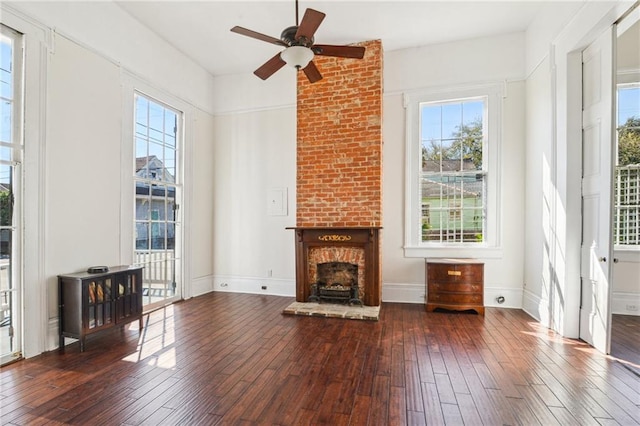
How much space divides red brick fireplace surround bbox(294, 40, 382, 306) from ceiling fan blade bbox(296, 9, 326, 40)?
1.98m

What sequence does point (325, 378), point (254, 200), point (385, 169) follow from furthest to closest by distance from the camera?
point (254, 200) → point (385, 169) → point (325, 378)

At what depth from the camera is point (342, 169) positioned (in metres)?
4.79

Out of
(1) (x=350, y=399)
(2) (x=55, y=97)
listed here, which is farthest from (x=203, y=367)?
(2) (x=55, y=97)

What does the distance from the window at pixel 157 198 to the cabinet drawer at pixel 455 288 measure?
3.96 metres

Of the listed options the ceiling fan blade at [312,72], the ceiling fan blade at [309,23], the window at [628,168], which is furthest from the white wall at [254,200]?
the window at [628,168]

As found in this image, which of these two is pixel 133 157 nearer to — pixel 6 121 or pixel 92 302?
pixel 6 121

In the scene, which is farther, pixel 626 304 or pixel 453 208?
pixel 453 208

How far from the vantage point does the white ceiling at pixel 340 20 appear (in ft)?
12.9

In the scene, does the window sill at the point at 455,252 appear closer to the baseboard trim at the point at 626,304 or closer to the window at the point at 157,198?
the baseboard trim at the point at 626,304

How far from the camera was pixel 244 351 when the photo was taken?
123 inches

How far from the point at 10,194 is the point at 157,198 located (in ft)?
6.07

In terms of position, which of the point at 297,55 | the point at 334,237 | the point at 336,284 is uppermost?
the point at 297,55

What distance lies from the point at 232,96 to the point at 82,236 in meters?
3.46

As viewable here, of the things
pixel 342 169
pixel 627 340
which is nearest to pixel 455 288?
pixel 627 340
